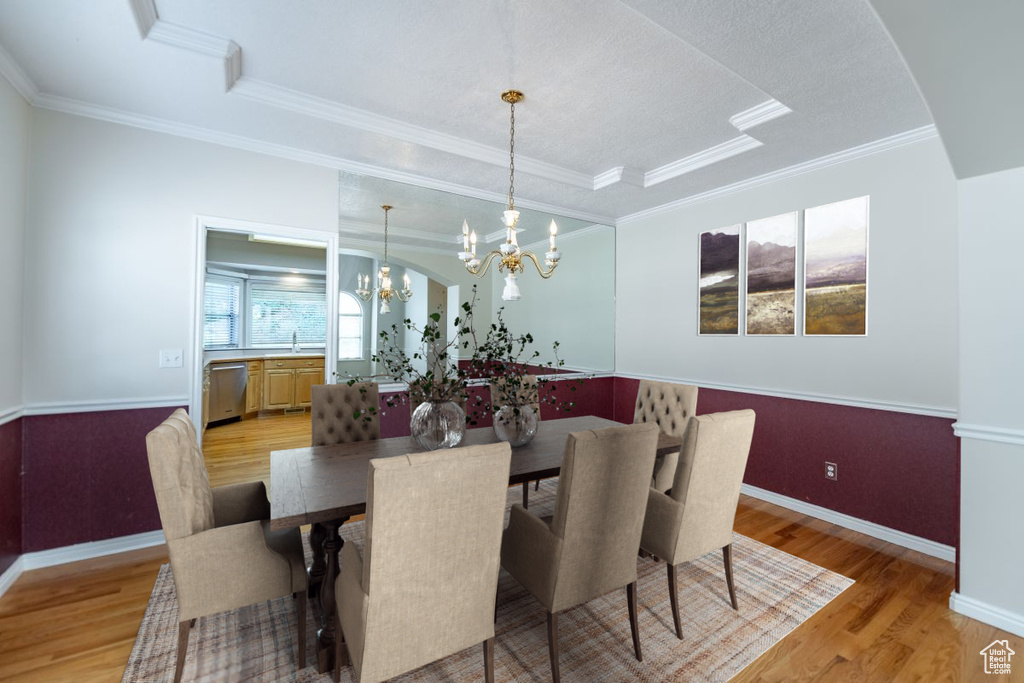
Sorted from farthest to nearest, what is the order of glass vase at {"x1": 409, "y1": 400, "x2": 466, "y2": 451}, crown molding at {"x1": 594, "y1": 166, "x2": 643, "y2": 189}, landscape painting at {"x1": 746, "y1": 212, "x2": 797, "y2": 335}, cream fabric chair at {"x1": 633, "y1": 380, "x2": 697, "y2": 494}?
crown molding at {"x1": 594, "y1": 166, "x2": 643, "y2": 189} → landscape painting at {"x1": 746, "y1": 212, "x2": 797, "y2": 335} → cream fabric chair at {"x1": 633, "y1": 380, "x2": 697, "y2": 494} → glass vase at {"x1": 409, "y1": 400, "x2": 466, "y2": 451}

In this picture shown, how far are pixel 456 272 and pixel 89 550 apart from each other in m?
3.27

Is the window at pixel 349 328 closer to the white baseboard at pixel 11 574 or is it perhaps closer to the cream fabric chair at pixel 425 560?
the white baseboard at pixel 11 574

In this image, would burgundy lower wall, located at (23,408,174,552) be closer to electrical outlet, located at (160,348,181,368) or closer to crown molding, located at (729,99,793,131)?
electrical outlet, located at (160,348,181,368)

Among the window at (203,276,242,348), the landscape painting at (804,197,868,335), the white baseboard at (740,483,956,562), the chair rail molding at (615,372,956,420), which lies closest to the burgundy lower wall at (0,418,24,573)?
the window at (203,276,242,348)

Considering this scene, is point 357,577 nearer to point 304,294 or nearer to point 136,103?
point 304,294

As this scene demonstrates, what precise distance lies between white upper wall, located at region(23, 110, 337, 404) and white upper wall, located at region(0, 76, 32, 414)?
0.19 feet

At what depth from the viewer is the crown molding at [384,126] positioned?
101 inches

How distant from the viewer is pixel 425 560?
1.33 m

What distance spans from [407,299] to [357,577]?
2795 mm

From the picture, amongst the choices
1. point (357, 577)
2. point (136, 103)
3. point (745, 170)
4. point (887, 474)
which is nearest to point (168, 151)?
point (136, 103)

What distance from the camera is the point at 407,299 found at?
13.0 feet

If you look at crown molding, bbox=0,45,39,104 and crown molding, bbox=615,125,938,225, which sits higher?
crown molding, bbox=615,125,938,225

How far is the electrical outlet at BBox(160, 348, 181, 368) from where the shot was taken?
2893mm

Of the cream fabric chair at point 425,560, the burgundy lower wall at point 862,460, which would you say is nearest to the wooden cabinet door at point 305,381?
the cream fabric chair at point 425,560
